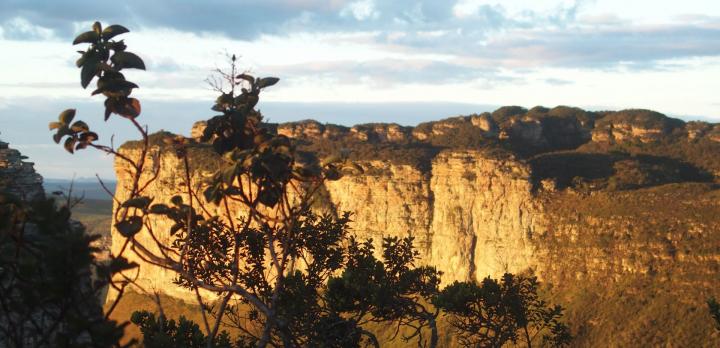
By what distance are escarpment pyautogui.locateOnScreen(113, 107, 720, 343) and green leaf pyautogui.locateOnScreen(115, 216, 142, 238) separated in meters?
58.4

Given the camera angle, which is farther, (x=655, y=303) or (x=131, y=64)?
(x=655, y=303)

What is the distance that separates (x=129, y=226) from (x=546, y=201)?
87.4 m

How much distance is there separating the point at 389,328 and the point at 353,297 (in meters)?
70.2

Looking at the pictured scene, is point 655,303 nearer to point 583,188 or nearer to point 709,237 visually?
point 709,237

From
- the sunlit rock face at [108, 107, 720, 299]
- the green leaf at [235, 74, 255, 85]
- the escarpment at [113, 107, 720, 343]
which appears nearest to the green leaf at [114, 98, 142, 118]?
the green leaf at [235, 74, 255, 85]

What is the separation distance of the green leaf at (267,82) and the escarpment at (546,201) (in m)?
56.0

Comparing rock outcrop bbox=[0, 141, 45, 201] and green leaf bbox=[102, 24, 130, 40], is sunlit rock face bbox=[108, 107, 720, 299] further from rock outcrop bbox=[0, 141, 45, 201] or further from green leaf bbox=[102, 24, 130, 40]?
green leaf bbox=[102, 24, 130, 40]

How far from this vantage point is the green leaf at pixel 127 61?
40.1ft

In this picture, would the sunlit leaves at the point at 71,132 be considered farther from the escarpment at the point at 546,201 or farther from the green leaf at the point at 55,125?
the escarpment at the point at 546,201

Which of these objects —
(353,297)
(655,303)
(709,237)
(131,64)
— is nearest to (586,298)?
(655,303)

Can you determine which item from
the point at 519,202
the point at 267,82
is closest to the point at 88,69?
the point at 267,82

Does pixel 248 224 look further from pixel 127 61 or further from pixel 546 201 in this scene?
pixel 546 201

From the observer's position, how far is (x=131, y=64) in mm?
12219

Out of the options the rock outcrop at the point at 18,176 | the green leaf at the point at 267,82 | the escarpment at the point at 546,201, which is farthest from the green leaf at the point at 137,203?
the escarpment at the point at 546,201
